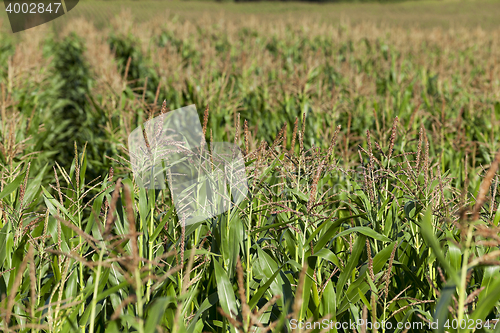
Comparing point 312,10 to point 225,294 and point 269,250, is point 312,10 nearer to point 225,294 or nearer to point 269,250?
point 269,250

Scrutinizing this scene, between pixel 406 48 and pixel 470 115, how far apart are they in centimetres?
590

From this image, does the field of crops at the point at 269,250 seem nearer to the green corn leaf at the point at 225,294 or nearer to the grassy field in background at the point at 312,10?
the green corn leaf at the point at 225,294

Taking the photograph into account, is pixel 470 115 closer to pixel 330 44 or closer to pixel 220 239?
pixel 220 239

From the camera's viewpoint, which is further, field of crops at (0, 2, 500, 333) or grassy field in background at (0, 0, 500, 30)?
grassy field in background at (0, 0, 500, 30)

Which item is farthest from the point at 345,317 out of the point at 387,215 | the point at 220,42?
the point at 220,42

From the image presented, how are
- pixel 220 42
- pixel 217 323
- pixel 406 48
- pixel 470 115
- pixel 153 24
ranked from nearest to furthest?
pixel 217 323 → pixel 470 115 → pixel 406 48 → pixel 220 42 → pixel 153 24

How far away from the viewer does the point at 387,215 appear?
6.52 feet

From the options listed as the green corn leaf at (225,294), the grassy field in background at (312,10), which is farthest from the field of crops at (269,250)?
the grassy field in background at (312,10)

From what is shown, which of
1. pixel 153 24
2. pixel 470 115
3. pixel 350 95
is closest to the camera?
pixel 470 115

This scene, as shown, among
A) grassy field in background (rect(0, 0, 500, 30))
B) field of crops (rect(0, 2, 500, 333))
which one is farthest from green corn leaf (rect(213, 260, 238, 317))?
grassy field in background (rect(0, 0, 500, 30))

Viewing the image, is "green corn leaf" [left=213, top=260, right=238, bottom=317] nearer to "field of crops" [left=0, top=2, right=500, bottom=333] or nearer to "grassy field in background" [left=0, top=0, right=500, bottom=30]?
"field of crops" [left=0, top=2, right=500, bottom=333]

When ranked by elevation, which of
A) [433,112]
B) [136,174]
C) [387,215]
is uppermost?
[136,174]

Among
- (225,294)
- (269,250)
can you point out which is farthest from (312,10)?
(225,294)

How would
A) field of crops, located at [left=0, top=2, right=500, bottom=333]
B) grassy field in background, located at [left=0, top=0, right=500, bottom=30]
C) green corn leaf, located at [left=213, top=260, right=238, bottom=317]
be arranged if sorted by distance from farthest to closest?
grassy field in background, located at [left=0, top=0, right=500, bottom=30]
green corn leaf, located at [left=213, top=260, right=238, bottom=317]
field of crops, located at [left=0, top=2, right=500, bottom=333]
